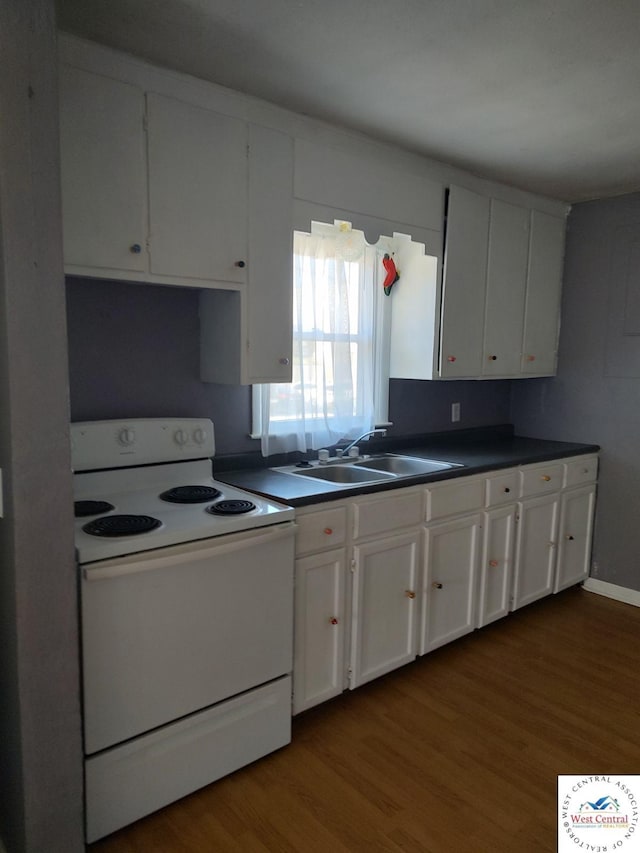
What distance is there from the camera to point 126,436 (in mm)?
2162

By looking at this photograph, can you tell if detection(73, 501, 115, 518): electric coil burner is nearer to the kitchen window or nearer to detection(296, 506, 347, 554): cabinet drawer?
detection(296, 506, 347, 554): cabinet drawer

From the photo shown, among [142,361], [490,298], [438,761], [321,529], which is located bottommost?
[438,761]

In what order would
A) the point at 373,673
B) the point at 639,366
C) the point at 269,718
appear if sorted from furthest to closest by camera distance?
the point at 639,366 → the point at 373,673 → the point at 269,718

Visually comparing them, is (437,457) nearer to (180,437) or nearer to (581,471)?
(581,471)

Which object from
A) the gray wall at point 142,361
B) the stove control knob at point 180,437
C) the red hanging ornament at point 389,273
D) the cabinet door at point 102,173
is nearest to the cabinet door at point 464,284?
the red hanging ornament at point 389,273

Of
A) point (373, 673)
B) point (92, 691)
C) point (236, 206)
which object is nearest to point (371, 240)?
point (236, 206)

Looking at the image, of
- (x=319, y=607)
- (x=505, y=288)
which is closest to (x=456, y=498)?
(x=319, y=607)

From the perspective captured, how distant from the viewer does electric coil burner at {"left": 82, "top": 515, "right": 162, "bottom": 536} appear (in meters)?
1.68

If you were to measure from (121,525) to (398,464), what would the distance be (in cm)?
159

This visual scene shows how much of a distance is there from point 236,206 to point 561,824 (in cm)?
223

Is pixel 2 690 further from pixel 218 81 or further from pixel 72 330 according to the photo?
pixel 218 81

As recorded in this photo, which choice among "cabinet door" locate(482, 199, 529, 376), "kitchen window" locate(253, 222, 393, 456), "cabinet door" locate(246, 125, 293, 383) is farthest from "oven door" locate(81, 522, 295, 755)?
"cabinet door" locate(482, 199, 529, 376)

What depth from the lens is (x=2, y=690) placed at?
1623 mm

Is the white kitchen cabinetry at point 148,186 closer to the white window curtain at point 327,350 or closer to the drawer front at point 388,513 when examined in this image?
the white window curtain at point 327,350
